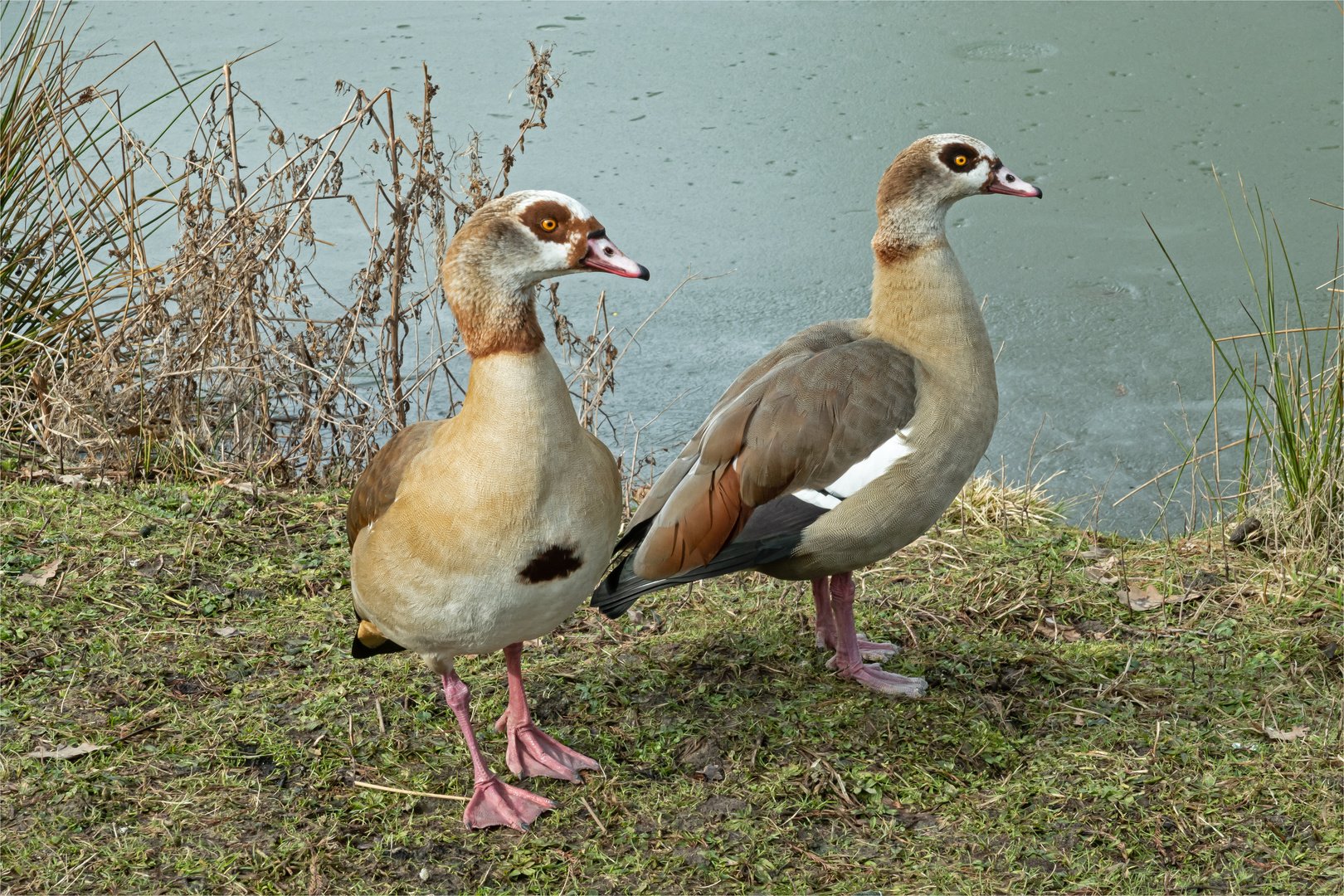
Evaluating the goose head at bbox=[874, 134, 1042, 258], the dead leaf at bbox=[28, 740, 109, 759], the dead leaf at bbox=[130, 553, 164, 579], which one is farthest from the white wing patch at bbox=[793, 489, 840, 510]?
the dead leaf at bbox=[130, 553, 164, 579]

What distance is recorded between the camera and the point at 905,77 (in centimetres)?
717

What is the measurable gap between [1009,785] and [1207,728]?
0.55 meters

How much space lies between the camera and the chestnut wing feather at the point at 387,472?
7.99ft

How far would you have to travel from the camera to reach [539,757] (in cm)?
268

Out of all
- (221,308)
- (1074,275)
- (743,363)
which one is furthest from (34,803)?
(1074,275)

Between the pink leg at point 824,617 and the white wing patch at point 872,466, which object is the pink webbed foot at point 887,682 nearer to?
the pink leg at point 824,617

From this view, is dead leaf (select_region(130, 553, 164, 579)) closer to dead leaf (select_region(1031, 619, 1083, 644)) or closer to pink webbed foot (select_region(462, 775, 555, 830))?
pink webbed foot (select_region(462, 775, 555, 830))

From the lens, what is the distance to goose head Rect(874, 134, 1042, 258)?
2840mm

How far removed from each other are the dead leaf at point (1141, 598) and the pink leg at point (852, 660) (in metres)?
0.83

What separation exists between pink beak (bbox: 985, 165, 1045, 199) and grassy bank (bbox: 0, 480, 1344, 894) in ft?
3.83

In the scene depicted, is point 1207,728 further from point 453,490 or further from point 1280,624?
point 453,490

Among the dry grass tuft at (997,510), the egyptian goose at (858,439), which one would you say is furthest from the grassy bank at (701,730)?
the egyptian goose at (858,439)

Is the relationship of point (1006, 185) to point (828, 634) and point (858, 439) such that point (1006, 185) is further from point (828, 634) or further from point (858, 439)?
point (828, 634)

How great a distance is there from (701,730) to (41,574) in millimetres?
1969
